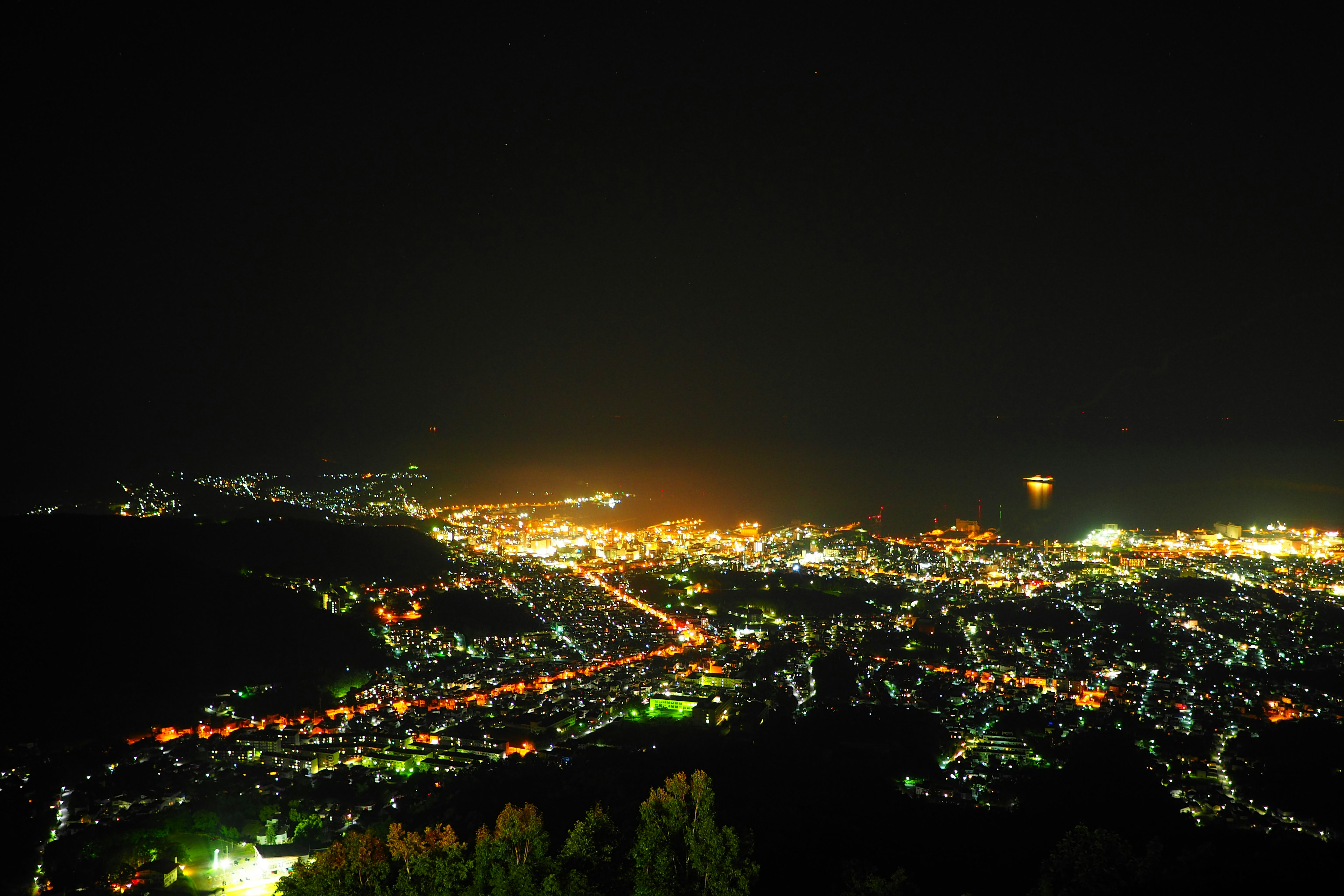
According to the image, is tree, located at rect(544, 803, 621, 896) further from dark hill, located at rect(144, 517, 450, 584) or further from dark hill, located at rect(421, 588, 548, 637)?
dark hill, located at rect(144, 517, 450, 584)

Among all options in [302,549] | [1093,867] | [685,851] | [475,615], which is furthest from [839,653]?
[302,549]

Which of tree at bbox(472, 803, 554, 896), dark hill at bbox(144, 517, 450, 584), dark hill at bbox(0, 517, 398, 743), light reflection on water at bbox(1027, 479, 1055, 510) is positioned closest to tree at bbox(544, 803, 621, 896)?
tree at bbox(472, 803, 554, 896)

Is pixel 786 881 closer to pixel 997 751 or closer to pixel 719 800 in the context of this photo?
pixel 719 800

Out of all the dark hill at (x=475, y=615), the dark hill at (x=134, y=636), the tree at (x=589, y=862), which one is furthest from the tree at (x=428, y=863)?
the dark hill at (x=475, y=615)

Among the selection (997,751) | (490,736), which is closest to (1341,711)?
(997,751)

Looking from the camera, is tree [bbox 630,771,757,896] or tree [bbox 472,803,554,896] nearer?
tree [bbox 472,803,554,896]
